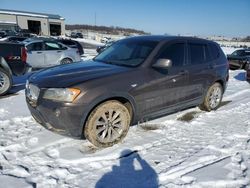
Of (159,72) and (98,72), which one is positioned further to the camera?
(159,72)

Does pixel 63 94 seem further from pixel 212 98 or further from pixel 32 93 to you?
pixel 212 98

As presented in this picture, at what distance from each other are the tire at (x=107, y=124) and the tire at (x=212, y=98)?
249cm

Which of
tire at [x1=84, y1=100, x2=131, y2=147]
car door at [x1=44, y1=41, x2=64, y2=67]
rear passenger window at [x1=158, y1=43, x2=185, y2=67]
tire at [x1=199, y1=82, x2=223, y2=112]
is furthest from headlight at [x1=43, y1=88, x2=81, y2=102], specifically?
car door at [x1=44, y1=41, x2=64, y2=67]

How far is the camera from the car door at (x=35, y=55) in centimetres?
1168

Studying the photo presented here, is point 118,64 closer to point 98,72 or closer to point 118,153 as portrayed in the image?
point 98,72

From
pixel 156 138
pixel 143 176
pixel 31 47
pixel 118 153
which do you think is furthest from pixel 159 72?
pixel 31 47

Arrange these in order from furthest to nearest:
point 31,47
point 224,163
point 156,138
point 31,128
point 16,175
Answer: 1. point 31,47
2. point 31,128
3. point 156,138
4. point 224,163
5. point 16,175

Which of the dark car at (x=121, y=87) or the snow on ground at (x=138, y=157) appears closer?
the snow on ground at (x=138, y=157)

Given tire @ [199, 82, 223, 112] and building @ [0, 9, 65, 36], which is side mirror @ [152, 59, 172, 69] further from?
building @ [0, 9, 65, 36]

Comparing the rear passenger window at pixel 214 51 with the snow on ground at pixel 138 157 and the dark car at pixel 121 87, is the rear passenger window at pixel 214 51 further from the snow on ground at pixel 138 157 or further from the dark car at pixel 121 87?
the snow on ground at pixel 138 157

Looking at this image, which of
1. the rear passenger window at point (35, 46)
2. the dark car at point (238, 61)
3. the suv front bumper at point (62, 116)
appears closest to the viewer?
the suv front bumper at point (62, 116)

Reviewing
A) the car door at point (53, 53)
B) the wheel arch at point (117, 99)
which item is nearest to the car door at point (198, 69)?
the wheel arch at point (117, 99)

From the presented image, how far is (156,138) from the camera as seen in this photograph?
177 inches

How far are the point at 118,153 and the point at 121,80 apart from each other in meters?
1.11
